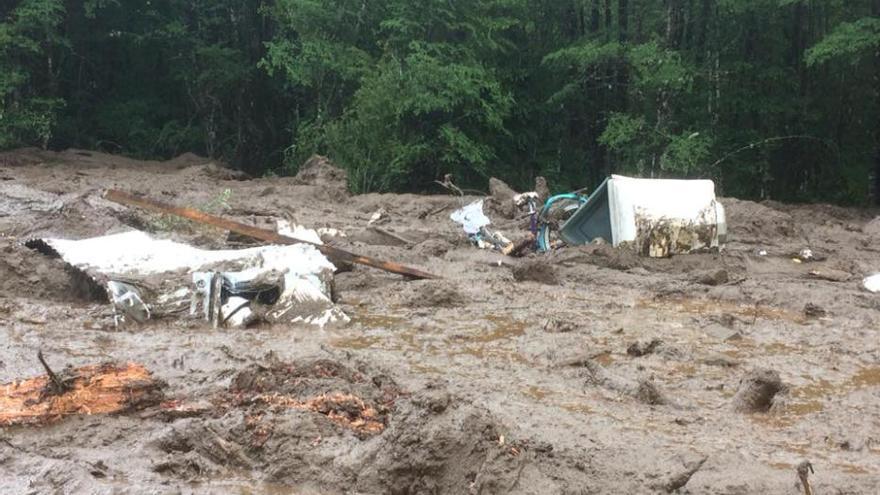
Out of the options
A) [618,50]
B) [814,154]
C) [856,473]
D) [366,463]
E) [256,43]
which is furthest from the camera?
[256,43]

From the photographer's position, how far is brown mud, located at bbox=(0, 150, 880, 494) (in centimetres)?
359

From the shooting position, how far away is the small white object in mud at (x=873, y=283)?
8.87m

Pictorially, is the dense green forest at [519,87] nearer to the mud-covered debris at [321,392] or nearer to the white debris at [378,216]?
the white debris at [378,216]

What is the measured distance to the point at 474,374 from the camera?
5.69 metres

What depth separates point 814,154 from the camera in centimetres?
2108

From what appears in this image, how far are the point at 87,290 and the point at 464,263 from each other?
4.27 m

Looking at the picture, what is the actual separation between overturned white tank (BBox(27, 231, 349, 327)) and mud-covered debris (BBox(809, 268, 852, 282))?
5531 mm

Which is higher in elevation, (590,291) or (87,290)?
(87,290)

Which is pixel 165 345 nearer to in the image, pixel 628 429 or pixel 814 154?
pixel 628 429

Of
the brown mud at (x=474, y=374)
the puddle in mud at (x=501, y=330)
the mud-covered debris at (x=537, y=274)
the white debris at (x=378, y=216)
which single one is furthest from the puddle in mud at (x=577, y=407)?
the white debris at (x=378, y=216)

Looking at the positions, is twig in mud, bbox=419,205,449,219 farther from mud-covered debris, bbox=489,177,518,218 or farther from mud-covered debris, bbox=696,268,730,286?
mud-covered debris, bbox=696,268,730,286

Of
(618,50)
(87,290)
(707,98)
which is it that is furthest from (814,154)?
(87,290)

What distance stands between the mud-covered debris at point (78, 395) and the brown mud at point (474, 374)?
9cm

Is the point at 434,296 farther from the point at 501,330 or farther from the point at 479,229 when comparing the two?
the point at 479,229
